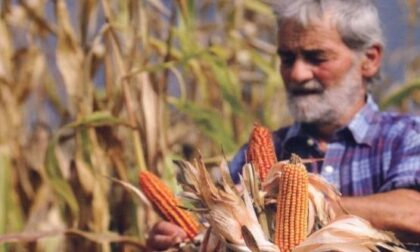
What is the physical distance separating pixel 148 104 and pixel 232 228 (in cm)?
132

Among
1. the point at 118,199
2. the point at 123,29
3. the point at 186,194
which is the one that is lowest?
the point at 118,199

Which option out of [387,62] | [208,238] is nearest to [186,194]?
[208,238]

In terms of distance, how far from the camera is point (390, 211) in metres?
2.69

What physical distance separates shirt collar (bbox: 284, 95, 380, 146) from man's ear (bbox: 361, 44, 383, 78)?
0.20 feet

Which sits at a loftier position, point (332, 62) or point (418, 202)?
point (332, 62)

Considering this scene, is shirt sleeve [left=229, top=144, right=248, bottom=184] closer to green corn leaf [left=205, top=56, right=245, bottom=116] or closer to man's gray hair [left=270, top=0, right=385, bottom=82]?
man's gray hair [left=270, top=0, right=385, bottom=82]

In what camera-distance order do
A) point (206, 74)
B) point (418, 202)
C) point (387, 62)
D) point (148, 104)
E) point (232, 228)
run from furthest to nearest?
point (387, 62) → point (206, 74) → point (148, 104) → point (418, 202) → point (232, 228)

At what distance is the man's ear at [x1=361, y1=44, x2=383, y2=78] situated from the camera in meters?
3.16

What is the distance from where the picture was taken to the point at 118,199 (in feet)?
12.8

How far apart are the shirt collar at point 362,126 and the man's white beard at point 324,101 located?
32 millimetres

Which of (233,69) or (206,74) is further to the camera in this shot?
(233,69)

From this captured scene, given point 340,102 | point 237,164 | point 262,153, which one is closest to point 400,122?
point 340,102

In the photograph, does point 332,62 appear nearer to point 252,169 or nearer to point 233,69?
point 252,169

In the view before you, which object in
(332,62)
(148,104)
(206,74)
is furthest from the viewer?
(206,74)
